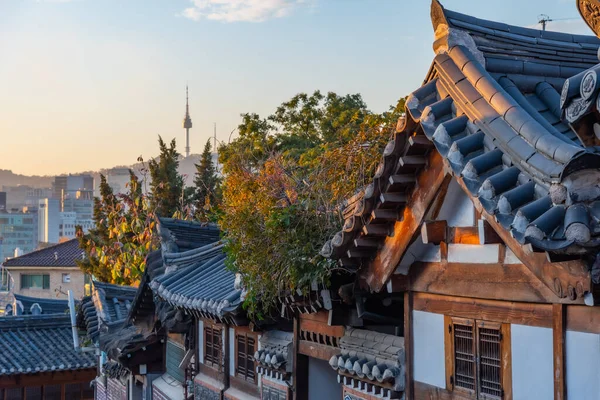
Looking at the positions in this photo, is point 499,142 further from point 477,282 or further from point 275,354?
point 275,354

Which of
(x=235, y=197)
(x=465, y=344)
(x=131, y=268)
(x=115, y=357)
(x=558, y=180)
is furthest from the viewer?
(x=131, y=268)

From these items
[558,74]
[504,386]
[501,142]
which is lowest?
[504,386]

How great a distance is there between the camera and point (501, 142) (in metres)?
7.21

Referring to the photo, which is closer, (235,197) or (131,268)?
(235,197)

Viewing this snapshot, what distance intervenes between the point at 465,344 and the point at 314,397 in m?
4.97

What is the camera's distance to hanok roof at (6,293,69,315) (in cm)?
3509

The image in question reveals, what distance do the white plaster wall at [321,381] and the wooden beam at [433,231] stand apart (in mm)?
5021

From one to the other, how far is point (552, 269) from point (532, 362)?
111 centimetres

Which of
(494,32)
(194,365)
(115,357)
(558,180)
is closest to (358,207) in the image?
(494,32)

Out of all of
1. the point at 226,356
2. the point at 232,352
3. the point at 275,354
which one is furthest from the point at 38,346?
the point at 275,354

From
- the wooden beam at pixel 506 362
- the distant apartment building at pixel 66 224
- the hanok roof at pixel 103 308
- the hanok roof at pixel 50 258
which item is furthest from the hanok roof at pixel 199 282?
the distant apartment building at pixel 66 224

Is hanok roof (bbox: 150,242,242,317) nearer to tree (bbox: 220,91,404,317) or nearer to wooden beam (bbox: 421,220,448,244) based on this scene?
tree (bbox: 220,91,404,317)

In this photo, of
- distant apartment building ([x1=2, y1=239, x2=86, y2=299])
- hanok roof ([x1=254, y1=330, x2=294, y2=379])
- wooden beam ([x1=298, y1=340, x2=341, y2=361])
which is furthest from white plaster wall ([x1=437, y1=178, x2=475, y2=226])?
distant apartment building ([x1=2, y1=239, x2=86, y2=299])

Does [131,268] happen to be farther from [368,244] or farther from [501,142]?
[501,142]
